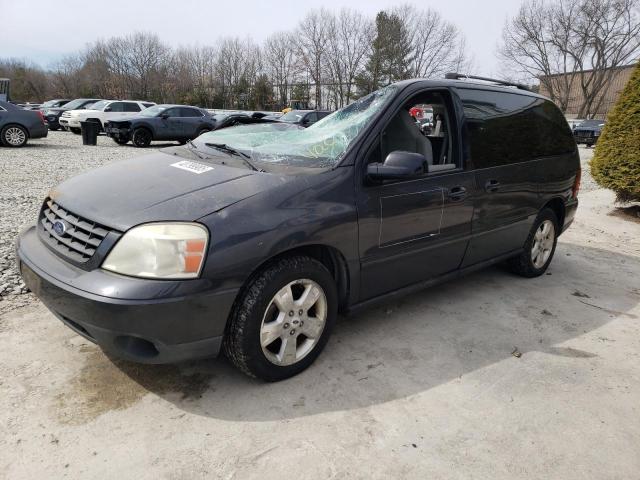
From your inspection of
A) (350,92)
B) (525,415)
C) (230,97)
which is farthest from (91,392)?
(230,97)

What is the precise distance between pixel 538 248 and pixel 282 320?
123 inches

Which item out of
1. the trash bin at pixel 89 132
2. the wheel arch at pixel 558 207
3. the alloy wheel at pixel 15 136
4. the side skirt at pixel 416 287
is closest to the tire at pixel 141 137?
the trash bin at pixel 89 132

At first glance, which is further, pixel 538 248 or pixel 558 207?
pixel 558 207

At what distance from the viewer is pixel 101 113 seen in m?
20.5

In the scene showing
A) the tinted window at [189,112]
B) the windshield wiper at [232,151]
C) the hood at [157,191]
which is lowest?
the hood at [157,191]

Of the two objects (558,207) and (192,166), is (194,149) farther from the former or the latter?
(558,207)

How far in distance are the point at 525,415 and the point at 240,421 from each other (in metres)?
1.50

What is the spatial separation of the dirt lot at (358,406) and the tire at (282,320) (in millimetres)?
143

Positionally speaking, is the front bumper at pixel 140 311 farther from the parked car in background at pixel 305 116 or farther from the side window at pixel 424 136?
the parked car in background at pixel 305 116

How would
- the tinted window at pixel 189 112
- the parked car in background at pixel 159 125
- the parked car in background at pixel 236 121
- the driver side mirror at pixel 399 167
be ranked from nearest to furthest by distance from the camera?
the driver side mirror at pixel 399 167 < the parked car in background at pixel 236 121 < the parked car in background at pixel 159 125 < the tinted window at pixel 189 112

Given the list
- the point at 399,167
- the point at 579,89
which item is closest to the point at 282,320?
the point at 399,167

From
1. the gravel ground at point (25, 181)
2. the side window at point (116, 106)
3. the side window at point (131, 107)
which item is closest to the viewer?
the gravel ground at point (25, 181)

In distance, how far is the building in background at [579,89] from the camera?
146ft

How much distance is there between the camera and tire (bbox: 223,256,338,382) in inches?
93.6
